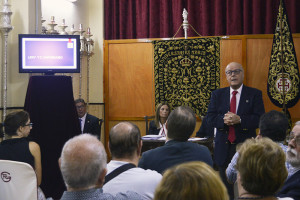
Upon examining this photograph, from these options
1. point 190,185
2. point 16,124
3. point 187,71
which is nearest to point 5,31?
point 16,124

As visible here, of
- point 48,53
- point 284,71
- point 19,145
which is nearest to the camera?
point 19,145

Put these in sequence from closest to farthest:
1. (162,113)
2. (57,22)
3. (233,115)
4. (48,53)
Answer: (233,115)
(48,53)
(162,113)
(57,22)

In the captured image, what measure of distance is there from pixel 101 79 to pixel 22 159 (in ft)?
13.6

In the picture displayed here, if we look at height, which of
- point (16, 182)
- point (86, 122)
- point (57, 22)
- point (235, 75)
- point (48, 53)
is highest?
point (57, 22)

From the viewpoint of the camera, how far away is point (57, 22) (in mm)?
6699

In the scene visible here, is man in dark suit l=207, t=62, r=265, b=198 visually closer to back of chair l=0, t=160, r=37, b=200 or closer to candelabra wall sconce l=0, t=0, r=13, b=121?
back of chair l=0, t=160, r=37, b=200

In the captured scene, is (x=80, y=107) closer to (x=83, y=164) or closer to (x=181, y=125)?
(x=181, y=125)

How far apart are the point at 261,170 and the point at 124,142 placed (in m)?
0.86

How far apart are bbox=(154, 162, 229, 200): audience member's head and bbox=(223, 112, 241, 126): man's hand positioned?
2.86 metres

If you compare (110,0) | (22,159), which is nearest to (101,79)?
(110,0)

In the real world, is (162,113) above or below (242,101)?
below

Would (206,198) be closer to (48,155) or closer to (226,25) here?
(48,155)

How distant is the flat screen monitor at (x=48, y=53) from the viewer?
190 inches

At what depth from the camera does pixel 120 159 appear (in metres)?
2.28
